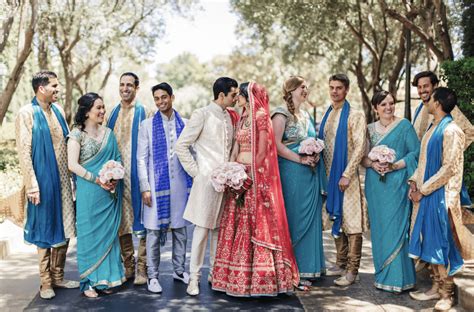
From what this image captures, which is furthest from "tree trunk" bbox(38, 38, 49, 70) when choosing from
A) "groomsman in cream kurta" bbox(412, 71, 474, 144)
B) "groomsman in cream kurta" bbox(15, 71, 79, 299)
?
"groomsman in cream kurta" bbox(412, 71, 474, 144)

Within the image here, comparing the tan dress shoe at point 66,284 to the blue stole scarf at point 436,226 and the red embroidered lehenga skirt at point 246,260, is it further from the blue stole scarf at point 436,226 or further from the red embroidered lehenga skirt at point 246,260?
the blue stole scarf at point 436,226

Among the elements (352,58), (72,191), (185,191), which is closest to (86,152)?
(72,191)

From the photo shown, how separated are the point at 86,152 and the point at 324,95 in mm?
40805

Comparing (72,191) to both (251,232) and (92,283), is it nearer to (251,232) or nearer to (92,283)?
(92,283)

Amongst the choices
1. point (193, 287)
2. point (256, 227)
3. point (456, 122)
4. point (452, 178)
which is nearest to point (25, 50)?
point (193, 287)

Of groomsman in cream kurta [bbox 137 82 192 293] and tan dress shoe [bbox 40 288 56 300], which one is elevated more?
groomsman in cream kurta [bbox 137 82 192 293]

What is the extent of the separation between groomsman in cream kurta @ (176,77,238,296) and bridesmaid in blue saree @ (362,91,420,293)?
5.25 ft

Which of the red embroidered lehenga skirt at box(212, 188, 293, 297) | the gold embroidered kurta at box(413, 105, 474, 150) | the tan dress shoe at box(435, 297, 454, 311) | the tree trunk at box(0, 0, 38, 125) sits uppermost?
the tree trunk at box(0, 0, 38, 125)

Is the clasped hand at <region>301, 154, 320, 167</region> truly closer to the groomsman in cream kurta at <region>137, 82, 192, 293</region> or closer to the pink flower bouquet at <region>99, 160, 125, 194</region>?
the groomsman in cream kurta at <region>137, 82, 192, 293</region>

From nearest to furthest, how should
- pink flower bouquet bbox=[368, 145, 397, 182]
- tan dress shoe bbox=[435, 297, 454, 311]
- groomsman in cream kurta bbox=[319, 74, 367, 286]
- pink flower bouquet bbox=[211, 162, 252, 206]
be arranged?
1. tan dress shoe bbox=[435, 297, 454, 311]
2. pink flower bouquet bbox=[211, 162, 252, 206]
3. pink flower bouquet bbox=[368, 145, 397, 182]
4. groomsman in cream kurta bbox=[319, 74, 367, 286]

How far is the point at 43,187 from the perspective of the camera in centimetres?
598

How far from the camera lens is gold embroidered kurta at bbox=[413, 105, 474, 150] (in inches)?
234

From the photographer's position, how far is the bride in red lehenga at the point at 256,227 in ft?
18.9

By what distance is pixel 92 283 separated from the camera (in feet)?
19.7
